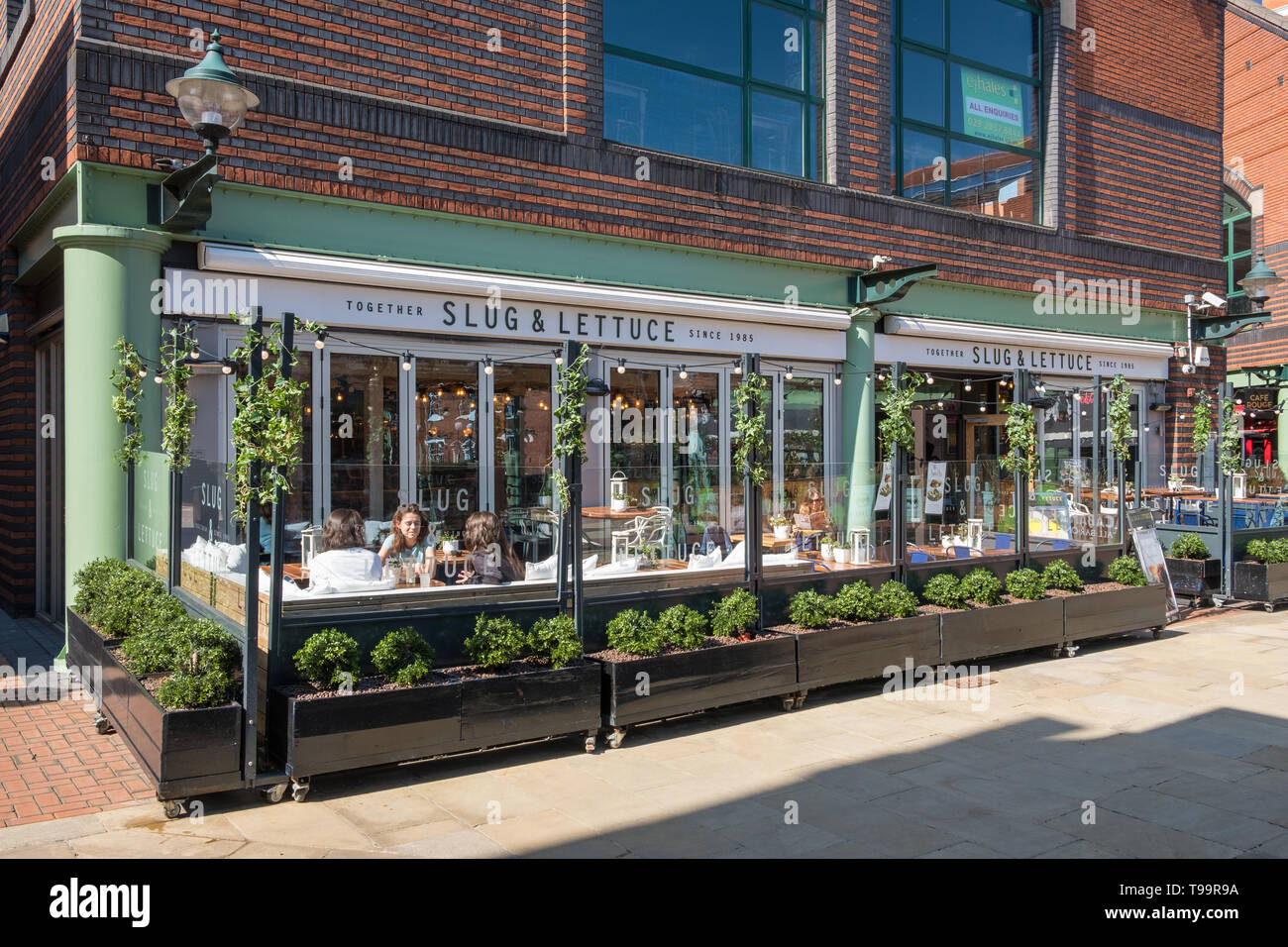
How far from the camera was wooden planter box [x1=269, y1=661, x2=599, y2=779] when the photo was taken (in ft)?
18.0

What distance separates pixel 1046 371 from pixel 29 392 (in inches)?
544

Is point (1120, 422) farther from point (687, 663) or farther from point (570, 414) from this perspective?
point (570, 414)

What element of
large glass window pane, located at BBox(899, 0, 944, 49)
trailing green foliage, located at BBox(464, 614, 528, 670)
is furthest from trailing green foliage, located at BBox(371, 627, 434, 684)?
large glass window pane, located at BBox(899, 0, 944, 49)

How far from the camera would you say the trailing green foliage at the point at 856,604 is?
8.12 metres

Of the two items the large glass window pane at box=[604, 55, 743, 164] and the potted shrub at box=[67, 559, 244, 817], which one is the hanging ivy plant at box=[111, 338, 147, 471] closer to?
the potted shrub at box=[67, 559, 244, 817]

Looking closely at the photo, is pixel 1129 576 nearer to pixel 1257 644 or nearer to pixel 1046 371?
pixel 1257 644

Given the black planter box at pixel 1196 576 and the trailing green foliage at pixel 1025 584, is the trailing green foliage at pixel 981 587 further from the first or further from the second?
the black planter box at pixel 1196 576

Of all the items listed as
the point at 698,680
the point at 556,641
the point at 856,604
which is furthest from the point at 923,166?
the point at 556,641

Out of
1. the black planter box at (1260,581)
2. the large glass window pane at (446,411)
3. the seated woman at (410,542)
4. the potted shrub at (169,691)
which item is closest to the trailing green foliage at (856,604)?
the seated woman at (410,542)

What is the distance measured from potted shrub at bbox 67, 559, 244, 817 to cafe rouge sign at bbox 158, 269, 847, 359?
3136 mm

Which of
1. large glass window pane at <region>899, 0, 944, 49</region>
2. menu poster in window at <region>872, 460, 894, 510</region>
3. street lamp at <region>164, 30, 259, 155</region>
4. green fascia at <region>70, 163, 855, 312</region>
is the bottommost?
menu poster in window at <region>872, 460, 894, 510</region>

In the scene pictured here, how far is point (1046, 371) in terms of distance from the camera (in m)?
15.7

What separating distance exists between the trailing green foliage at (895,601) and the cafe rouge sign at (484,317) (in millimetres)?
3341
